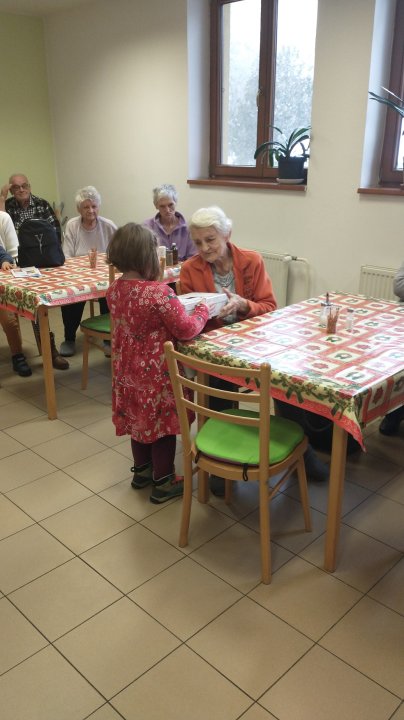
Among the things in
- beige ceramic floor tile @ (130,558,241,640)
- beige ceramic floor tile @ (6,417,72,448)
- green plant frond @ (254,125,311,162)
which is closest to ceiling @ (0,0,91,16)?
green plant frond @ (254,125,311,162)

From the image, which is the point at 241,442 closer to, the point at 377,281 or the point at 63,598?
the point at 63,598

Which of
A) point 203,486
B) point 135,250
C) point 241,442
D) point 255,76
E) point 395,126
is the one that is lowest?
point 203,486

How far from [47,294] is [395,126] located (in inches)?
97.2

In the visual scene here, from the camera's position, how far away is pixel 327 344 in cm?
207

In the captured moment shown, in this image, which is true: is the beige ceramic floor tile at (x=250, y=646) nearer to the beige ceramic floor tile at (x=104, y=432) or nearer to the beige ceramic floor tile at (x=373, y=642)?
the beige ceramic floor tile at (x=373, y=642)

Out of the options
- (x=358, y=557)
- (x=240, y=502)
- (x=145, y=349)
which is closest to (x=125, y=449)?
(x=240, y=502)

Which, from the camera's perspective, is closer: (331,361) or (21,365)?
(331,361)

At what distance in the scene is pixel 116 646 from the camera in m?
1.66

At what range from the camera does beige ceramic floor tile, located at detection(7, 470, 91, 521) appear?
231 centimetres

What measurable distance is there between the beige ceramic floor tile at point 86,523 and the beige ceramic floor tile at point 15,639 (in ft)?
1.11

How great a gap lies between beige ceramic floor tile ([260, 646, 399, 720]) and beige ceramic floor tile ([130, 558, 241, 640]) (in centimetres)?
32

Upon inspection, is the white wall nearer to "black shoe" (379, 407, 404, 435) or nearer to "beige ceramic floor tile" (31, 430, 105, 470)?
"black shoe" (379, 407, 404, 435)

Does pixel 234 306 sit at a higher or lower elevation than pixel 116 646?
higher

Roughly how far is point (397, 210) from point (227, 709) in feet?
9.76
